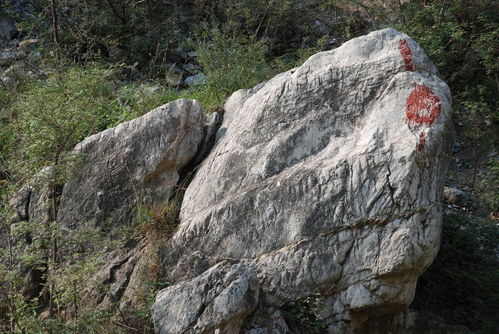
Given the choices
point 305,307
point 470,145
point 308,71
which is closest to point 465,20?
point 470,145

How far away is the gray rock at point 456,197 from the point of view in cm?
697

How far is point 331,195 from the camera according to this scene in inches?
188

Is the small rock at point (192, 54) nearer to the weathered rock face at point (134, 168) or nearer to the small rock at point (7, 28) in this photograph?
the small rock at point (7, 28)

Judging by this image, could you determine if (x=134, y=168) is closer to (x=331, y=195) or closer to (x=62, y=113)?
(x=62, y=113)

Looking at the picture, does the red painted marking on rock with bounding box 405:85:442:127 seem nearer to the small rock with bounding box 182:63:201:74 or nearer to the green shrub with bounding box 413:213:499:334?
the green shrub with bounding box 413:213:499:334

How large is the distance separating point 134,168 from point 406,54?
2.40 metres

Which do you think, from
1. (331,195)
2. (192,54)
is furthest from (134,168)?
(192,54)

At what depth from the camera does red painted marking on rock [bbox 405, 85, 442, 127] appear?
15.5 feet

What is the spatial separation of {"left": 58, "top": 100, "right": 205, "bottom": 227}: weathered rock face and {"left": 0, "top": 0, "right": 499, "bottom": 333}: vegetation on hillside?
0.77ft

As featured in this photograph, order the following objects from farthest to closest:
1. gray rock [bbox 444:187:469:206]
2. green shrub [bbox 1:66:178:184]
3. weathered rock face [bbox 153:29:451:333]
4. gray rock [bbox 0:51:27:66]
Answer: gray rock [bbox 0:51:27:66], gray rock [bbox 444:187:469:206], green shrub [bbox 1:66:178:184], weathered rock face [bbox 153:29:451:333]

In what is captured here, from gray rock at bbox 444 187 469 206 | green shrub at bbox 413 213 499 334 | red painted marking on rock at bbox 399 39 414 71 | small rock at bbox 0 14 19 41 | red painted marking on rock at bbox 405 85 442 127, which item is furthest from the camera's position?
small rock at bbox 0 14 19 41

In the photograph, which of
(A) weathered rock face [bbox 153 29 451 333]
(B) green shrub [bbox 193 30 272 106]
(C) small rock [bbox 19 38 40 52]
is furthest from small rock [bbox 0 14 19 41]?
(A) weathered rock face [bbox 153 29 451 333]

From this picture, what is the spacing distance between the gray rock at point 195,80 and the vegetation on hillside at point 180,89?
17cm

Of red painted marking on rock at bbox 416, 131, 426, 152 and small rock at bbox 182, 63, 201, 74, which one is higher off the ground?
small rock at bbox 182, 63, 201, 74
